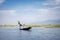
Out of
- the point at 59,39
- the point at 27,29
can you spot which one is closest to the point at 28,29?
the point at 27,29

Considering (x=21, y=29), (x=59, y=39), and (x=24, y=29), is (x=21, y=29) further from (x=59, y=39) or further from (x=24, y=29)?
(x=59, y=39)

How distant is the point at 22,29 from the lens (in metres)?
12.5

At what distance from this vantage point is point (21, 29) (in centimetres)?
1241

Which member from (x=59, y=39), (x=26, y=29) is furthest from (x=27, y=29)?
(x=59, y=39)

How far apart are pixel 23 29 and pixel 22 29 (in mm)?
119

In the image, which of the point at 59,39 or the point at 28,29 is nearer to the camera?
the point at 59,39

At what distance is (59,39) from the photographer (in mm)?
7043

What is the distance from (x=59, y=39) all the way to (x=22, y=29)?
19.3 feet

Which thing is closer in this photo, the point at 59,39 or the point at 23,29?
the point at 59,39

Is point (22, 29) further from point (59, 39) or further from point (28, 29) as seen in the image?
point (59, 39)

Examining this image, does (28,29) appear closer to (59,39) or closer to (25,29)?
(25,29)

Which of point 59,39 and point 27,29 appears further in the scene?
point 27,29

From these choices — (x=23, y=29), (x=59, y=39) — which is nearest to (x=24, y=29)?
(x=23, y=29)

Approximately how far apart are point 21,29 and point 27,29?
511 millimetres
